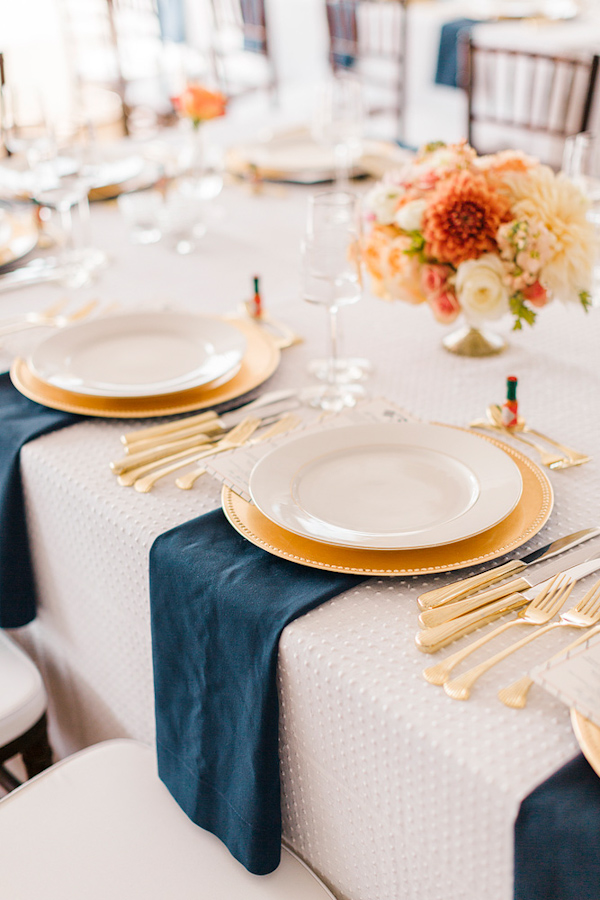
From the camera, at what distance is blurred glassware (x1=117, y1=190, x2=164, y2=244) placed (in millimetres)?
1701

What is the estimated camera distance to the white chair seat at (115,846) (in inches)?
32.3

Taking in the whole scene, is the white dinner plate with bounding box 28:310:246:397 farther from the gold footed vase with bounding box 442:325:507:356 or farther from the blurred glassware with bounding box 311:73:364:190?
the blurred glassware with bounding box 311:73:364:190

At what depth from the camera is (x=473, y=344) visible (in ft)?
4.05

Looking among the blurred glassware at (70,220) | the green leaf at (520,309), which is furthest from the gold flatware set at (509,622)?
the blurred glassware at (70,220)

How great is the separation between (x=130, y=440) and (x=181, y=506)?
0.47 feet

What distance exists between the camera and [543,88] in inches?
89.6

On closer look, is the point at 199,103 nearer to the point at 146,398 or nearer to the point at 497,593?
the point at 146,398

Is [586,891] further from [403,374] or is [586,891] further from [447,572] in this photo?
[403,374]

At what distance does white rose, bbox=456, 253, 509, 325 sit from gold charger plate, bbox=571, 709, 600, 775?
0.62 m

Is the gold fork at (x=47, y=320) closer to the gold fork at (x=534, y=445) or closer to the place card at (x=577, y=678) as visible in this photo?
the gold fork at (x=534, y=445)

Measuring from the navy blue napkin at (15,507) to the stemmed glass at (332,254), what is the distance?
33 cm

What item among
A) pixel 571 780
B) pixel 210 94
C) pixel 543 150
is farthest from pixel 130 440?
pixel 543 150

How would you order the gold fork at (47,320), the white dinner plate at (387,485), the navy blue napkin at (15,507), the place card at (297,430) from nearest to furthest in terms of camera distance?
1. the white dinner plate at (387,485)
2. the place card at (297,430)
3. the navy blue napkin at (15,507)
4. the gold fork at (47,320)

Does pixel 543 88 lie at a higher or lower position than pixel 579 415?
higher
